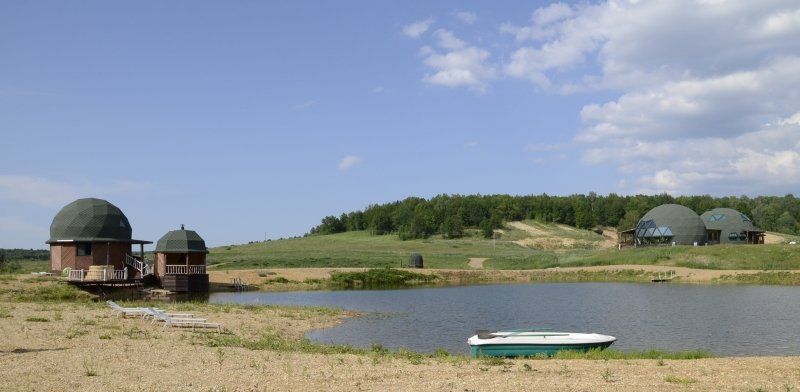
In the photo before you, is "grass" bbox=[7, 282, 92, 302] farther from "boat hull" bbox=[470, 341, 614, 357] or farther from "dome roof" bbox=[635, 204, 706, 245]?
"dome roof" bbox=[635, 204, 706, 245]

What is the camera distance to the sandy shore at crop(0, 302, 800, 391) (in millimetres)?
16328

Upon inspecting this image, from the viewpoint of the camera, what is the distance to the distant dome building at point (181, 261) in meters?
60.0

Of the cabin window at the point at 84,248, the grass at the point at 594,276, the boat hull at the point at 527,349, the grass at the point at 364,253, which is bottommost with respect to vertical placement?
the grass at the point at 594,276

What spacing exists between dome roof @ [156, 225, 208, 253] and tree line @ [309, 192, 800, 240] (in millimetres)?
95769

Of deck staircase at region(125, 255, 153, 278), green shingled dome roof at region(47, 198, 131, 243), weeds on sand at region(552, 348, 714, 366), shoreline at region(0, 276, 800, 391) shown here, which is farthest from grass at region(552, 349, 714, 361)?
deck staircase at region(125, 255, 153, 278)

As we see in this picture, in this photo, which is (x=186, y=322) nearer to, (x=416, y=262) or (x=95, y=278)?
(x=95, y=278)

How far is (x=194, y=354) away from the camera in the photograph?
71.2 ft

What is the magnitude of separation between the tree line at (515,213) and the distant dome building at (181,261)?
3784 inches

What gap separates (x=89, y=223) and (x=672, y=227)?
8831 centimetres

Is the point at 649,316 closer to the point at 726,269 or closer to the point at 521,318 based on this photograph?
the point at 521,318

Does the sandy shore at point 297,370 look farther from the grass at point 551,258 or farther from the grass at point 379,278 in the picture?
the grass at point 551,258

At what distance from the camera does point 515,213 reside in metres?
181

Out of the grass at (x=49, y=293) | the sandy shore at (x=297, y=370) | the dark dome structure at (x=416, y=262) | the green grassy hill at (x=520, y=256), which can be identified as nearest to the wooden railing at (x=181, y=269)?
the grass at (x=49, y=293)

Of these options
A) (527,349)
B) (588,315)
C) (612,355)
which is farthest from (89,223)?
(612,355)
